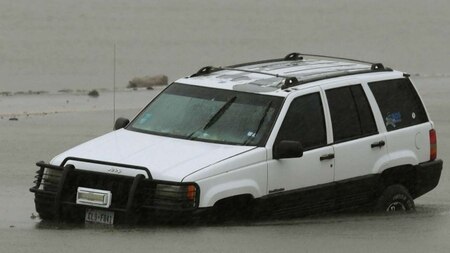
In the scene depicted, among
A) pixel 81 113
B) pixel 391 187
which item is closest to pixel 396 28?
pixel 81 113

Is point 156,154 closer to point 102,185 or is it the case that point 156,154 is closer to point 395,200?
point 102,185

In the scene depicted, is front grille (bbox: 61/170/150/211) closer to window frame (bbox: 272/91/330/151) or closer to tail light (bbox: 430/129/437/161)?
window frame (bbox: 272/91/330/151)

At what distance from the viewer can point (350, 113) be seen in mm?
12633

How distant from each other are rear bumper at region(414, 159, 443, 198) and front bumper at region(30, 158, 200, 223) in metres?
3.04

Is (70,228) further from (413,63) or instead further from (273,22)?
(273,22)

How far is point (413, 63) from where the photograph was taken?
27812mm

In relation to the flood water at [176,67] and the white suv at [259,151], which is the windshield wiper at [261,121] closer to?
the white suv at [259,151]

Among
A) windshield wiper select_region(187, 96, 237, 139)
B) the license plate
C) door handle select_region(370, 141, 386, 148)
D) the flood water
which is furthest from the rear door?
the license plate

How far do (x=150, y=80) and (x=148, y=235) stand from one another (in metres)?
12.5

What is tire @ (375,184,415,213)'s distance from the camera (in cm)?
1285

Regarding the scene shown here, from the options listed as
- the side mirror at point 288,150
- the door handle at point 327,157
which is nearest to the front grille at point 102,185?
the side mirror at point 288,150

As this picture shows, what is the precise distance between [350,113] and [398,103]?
0.73 metres

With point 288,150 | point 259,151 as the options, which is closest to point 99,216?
point 259,151

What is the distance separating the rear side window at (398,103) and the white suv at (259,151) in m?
0.01
